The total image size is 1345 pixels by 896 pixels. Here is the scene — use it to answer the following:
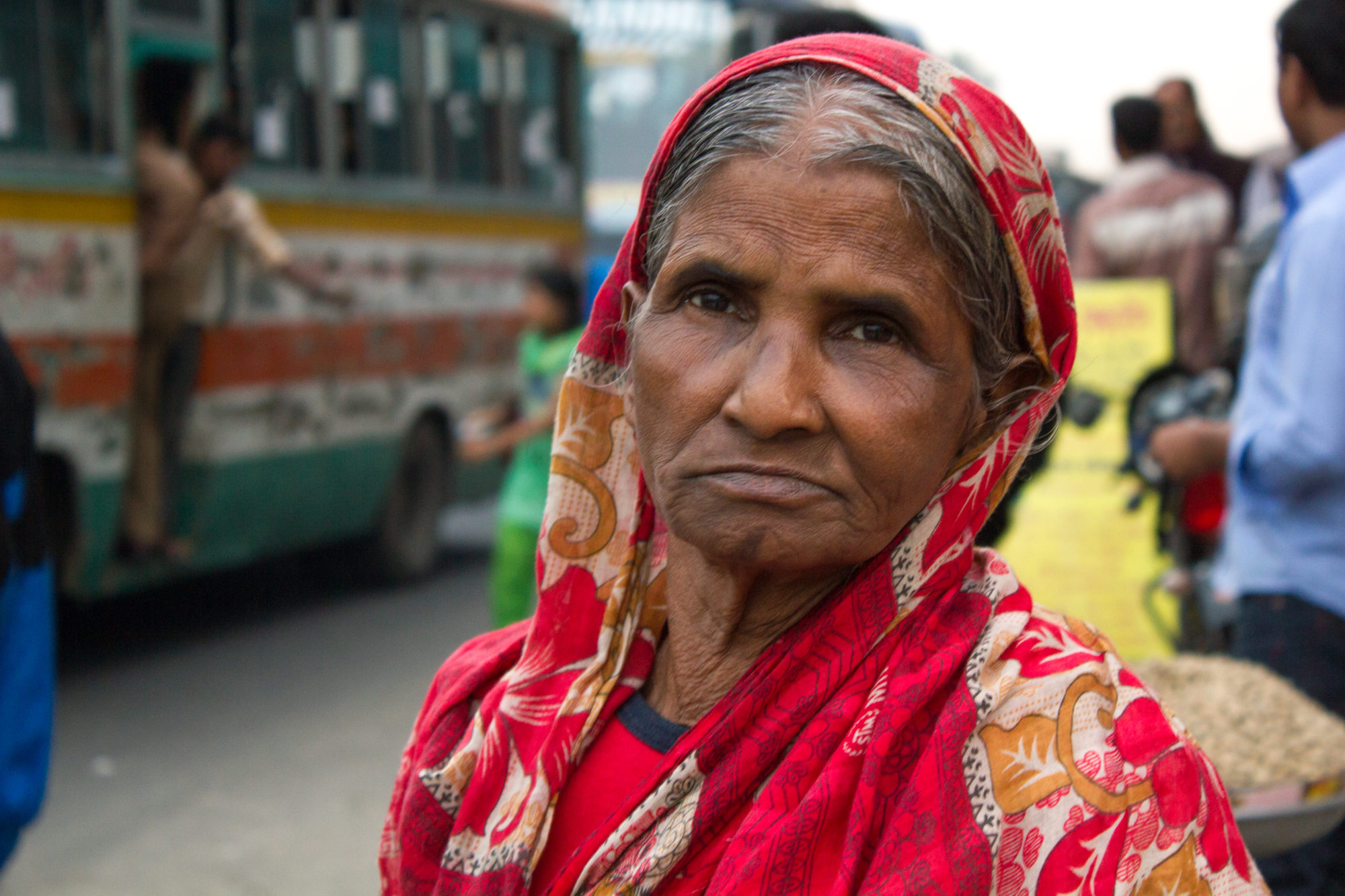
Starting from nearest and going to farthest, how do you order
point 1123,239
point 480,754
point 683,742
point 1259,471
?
point 683,742, point 480,754, point 1259,471, point 1123,239

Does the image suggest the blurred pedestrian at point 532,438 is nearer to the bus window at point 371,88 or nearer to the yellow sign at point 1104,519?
the yellow sign at point 1104,519

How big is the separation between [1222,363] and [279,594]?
5.79 meters

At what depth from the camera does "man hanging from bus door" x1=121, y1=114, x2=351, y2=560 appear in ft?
20.5

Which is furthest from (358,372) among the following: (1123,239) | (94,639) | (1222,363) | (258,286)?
(1222,363)

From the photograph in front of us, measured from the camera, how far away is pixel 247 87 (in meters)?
6.83

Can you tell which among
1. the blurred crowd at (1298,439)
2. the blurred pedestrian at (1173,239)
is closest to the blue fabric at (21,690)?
the blurred crowd at (1298,439)

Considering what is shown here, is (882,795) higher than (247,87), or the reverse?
(247,87)

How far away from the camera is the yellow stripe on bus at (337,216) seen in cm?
551

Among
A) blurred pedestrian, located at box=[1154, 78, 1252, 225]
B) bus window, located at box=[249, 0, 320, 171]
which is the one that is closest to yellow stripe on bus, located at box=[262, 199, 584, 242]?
bus window, located at box=[249, 0, 320, 171]

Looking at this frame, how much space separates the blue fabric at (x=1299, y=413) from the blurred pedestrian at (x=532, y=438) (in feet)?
10.3

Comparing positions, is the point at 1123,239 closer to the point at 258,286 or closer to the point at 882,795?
the point at 258,286

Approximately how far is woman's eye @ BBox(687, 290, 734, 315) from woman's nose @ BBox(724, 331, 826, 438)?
8 cm

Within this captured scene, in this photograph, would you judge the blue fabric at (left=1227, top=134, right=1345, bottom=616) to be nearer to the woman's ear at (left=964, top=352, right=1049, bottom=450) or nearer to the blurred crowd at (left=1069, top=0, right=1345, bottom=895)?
the blurred crowd at (left=1069, top=0, right=1345, bottom=895)

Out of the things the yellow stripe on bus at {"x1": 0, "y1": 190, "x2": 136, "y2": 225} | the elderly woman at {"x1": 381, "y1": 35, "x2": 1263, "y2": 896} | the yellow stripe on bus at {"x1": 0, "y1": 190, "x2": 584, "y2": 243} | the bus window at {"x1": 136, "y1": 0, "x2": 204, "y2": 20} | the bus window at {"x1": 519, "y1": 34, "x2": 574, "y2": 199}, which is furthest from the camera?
the bus window at {"x1": 519, "y1": 34, "x2": 574, "y2": 199}
